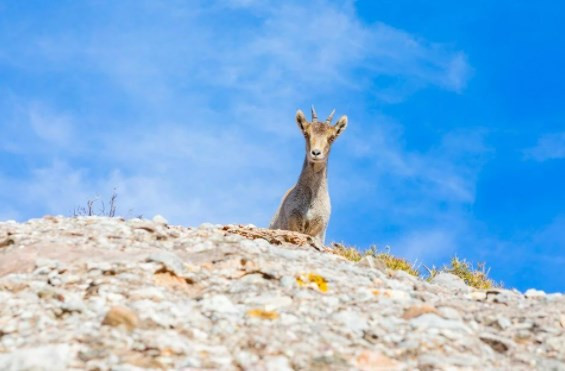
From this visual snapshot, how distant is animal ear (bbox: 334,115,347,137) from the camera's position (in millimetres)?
19109

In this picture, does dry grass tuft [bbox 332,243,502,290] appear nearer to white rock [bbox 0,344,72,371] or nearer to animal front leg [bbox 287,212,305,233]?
animal front leg [bbox 287,212,305,233]

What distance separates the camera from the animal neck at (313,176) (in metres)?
19.3

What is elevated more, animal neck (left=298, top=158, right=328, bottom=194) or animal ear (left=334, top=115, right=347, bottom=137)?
animal ear (left=334, top=115, right=347, bottom=137)

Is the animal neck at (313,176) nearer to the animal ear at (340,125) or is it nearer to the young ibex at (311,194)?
the young ibex at (311,194)

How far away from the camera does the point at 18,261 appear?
27.0 ft

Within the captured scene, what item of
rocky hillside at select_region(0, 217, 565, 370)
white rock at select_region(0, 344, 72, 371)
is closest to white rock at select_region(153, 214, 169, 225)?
rocky hillside at select_region(0, 217, 565, 370)

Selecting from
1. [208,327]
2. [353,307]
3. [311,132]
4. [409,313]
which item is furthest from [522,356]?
[311,132]

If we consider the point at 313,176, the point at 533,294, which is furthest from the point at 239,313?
the point at 313,176

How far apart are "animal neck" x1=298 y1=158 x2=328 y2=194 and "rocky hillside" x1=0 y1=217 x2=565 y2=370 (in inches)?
394

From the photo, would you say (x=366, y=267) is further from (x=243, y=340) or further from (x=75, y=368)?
(x=75, y=368)

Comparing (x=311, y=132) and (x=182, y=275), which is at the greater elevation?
(x=311, y=132)

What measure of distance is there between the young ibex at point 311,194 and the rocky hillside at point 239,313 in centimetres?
971

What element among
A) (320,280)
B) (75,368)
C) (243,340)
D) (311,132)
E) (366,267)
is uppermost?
(311,132)

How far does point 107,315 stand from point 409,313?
114 inches
